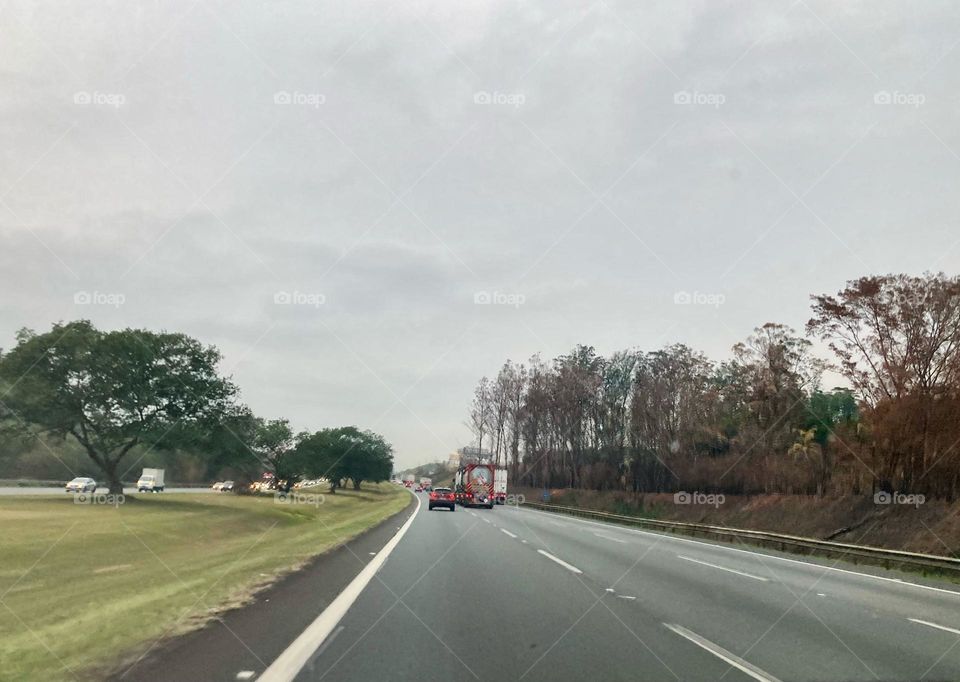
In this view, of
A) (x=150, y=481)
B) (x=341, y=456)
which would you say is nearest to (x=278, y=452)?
(x=341, y=456)

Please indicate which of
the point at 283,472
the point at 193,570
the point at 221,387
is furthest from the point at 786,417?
the point at 283,472

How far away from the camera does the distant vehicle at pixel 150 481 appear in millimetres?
87188

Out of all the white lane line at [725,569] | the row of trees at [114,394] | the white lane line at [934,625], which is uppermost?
the row of trees at [114,394]

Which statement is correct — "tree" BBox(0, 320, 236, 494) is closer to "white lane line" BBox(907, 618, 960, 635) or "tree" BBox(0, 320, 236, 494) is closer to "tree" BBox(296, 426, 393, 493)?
"white lane line" BBox(907, 618, 960, 635)

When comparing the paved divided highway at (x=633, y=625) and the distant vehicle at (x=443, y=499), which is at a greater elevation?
the distant vehicle at (x=443, y=499)

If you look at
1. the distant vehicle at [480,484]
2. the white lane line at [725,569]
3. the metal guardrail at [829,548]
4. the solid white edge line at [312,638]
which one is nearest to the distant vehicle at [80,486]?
the distant vehicle at [480,484]

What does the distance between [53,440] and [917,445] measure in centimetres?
5867

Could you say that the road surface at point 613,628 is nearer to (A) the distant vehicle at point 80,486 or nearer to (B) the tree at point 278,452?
(A) the distant vehicle at point 80,486

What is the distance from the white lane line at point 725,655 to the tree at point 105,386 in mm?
53889

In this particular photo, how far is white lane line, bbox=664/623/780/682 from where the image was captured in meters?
7.60

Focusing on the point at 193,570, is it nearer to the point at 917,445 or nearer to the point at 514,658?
the point at 514,658

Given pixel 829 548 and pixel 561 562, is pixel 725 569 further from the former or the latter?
pixel 829 548

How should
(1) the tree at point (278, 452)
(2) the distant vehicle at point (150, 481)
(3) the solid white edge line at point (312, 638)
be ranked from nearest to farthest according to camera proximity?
(3) the solid white edge line at point (312, 638) < (2) the distant vehicle at point (150, 481) < (1) the tree at point (278, 452)

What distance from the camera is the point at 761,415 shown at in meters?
63.3
